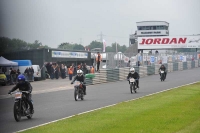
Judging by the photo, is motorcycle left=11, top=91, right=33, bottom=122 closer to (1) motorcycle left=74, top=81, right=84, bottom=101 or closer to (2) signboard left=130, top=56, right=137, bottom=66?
(1) motorcycle left=74, top=81, right=84, bottom=101

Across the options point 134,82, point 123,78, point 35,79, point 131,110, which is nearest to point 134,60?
point 123,78

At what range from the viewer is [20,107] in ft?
48.2

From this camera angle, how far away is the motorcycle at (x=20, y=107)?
47.3ft

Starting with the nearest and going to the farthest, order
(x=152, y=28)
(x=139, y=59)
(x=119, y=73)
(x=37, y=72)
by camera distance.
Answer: (x=37, y=72), (x=119, y=73), (x=139, y=59), (x=152, y=28)

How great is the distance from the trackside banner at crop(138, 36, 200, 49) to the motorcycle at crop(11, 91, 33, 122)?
225 ft

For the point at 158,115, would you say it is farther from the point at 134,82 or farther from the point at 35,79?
the point at 35,79

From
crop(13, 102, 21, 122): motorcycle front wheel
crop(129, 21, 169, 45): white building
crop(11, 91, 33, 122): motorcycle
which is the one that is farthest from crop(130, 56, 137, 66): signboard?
crop(129, 21, 169, 45): white building

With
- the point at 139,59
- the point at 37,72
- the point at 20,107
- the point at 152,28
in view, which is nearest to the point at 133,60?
the point at 139,59

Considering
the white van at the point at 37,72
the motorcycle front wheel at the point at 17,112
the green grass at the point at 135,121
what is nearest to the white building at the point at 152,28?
the white van at the point at 37,72

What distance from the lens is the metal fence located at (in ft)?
134

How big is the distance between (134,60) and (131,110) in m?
31.5

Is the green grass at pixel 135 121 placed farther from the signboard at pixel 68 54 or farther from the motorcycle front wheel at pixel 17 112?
the signboard at pixel 68 54

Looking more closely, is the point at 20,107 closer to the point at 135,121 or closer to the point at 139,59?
the point at 135,121

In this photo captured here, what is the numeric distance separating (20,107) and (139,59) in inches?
1393
